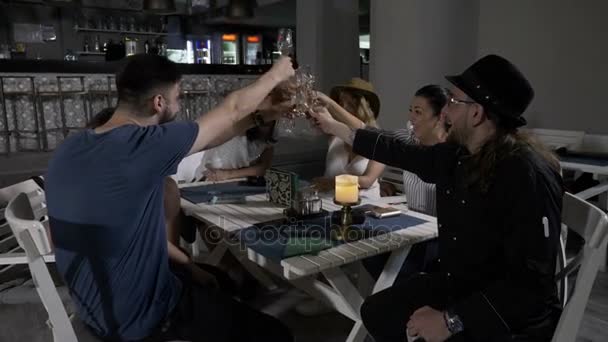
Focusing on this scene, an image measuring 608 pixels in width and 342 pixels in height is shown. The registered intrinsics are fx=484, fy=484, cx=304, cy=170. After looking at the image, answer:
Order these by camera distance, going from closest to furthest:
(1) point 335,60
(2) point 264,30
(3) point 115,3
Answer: (1) point 335,60 → (3) point 115,3 → (2) point 264,30

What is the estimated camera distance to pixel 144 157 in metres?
1.28

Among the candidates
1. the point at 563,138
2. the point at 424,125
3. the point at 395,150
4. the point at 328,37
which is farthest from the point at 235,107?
the point at 328,37

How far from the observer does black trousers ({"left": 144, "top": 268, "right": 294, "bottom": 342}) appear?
144cm

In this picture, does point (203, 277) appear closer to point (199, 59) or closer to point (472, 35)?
point (472, 35)

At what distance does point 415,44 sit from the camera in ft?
14.9

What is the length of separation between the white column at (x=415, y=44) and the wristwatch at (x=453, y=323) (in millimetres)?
3467

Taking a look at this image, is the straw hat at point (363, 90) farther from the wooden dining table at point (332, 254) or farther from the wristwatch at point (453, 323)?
the wristwatch at point (453, 323)

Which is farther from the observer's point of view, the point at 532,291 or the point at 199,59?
the point at 199,59

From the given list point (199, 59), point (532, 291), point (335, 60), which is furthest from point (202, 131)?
Result: point (199, 59)

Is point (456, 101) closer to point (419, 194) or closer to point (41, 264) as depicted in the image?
point (419, 194)

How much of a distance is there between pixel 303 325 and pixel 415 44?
10.0 feet

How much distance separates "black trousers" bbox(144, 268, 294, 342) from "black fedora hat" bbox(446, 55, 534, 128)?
0.92 m

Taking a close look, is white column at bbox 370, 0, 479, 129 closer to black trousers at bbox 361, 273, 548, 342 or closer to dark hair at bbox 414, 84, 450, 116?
dark hair at bbox 414, 84, 450, 116

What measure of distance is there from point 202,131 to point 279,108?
0.59m
